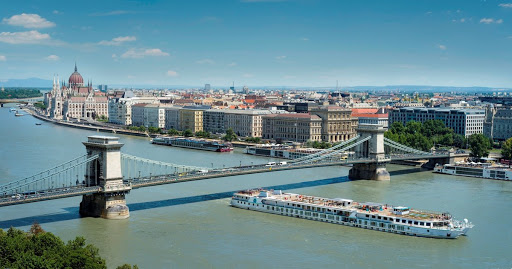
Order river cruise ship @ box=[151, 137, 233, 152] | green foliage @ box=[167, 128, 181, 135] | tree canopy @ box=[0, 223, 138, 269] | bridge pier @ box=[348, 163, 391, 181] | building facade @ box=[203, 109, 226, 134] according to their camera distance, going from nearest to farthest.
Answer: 1. tree canopy @ box=[0, 223, 138, 269]
2. bridge pier @ box=[348, 163, 391, 181]
3. river cruise ship @ box=[151, 137, 233, 152]
4. green foliage @ box=[167, 128, 181, 135]
5. building facade @ box=[203, 109, 226, 134]

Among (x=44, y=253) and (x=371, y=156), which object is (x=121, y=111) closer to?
(x=371, y=156)

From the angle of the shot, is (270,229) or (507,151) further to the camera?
(507,151)

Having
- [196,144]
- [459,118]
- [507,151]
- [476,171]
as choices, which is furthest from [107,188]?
[459,118]

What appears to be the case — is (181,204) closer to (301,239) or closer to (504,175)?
(301,239)

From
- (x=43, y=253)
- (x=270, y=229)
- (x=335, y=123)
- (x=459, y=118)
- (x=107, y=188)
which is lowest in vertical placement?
(x=270, y=229)

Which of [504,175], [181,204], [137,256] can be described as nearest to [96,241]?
[137,256]

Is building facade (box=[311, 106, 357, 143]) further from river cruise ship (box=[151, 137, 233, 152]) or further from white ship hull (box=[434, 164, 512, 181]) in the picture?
white ship hull (box=[434, 164, 512, 181])

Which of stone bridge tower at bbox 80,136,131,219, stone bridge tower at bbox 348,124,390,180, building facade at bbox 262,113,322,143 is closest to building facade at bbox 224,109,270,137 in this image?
building facade at bbox 262,113,322,143
